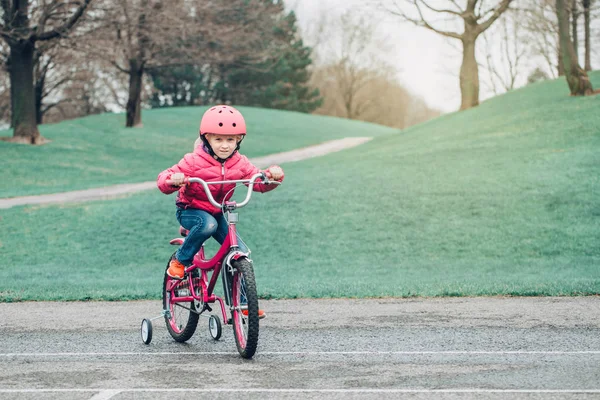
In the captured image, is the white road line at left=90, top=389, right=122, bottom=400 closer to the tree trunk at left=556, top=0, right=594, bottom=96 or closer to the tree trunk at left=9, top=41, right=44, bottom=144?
the tree trunk at left=556, top=0, right=594, bottom=96

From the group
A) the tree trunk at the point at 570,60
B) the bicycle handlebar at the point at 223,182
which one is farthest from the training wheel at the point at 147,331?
the tree trunk at the point at 570,60

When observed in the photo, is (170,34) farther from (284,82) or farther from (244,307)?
(284,82)

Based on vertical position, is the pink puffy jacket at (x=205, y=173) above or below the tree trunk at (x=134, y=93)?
below

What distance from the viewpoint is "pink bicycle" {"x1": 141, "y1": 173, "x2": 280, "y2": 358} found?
18.8 ft

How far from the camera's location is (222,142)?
6.23 m

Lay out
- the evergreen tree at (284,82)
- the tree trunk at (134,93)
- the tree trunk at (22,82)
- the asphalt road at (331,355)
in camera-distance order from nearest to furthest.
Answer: the asphalt road at (331,355) < the tree trunk at (22,82) < the tree trunk at (134,93) < the evergreen tree at (284,82)

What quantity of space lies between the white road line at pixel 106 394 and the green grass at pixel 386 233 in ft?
16.5

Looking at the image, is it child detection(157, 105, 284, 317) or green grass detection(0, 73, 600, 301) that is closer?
child detection(157, 105, 284, 317)

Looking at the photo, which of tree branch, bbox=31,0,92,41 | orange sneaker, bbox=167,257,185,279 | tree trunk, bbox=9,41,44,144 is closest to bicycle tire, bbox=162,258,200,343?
orange sneaker, bbox=167,257,185,279

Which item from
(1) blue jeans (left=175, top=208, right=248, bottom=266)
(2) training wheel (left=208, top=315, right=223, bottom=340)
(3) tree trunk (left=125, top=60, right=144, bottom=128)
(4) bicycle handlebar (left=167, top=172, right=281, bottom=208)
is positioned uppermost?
(3) tree trunk (left=125, top=60, right=144, bottom=128)

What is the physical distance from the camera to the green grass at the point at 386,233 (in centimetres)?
1148

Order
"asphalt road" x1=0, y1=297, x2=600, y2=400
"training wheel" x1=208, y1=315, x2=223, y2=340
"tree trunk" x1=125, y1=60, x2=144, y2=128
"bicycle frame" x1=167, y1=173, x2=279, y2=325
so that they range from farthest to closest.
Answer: "tree trunk" x1=125, y1=60, x2=144, y2=128, "training wheel" x1=208, y1=315, x2=223, y2=340, "bicycle frame" x1=167, y1=173, x2=279, y2=325, "asphalt road" x1=0, y1=297, x2=600, y2=400

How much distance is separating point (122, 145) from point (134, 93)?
441 cm

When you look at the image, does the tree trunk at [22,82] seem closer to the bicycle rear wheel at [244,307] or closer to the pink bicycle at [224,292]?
the pink bicycle at [224,292]
